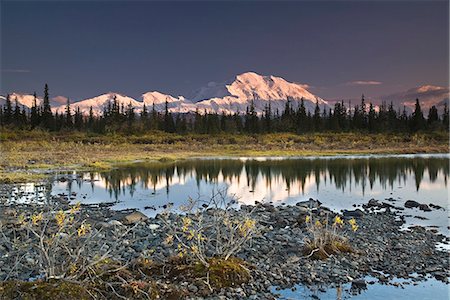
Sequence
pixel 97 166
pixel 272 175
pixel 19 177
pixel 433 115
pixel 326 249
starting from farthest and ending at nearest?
pixel 433 115 → pixel 97 166 → pixel 272 175 → pixel 19 177 → pixel 326 249

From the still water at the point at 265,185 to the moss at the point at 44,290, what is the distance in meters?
8.24

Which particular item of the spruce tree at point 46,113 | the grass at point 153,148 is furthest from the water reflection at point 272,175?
the spruce tree at point 46,113

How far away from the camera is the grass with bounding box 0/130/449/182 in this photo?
120 ft

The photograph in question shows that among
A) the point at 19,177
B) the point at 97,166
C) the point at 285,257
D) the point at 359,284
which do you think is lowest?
the point at 359,284

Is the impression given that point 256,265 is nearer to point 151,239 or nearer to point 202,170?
point 151,239

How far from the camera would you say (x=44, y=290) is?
25.3ft

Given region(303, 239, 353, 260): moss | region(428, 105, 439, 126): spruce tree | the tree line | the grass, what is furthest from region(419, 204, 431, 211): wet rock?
region(428, 105, 439, 126): spruce tree

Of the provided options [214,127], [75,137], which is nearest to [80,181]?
[75,137]

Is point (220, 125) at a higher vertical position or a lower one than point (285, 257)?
higher

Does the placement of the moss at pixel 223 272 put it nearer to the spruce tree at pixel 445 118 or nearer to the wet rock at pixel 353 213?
the wet rock at pixel 353 213

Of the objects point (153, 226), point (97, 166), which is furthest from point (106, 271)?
point (97, 166)

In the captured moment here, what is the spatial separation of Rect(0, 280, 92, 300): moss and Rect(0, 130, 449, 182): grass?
61.0 feet

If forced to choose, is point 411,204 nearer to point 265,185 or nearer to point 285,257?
point 265,185

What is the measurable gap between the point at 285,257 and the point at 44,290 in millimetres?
5460
